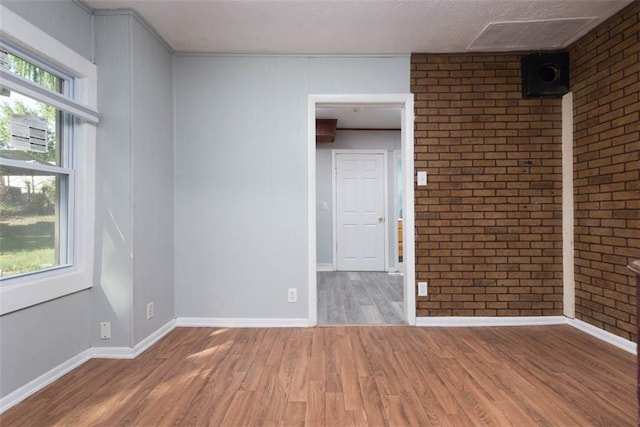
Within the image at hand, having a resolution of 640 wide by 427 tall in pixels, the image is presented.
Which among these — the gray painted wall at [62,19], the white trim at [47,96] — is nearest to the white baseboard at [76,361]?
the white trim at [47,96]

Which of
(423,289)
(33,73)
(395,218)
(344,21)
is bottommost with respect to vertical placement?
(423,289)

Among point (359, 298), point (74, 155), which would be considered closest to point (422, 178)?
point (359, 298)

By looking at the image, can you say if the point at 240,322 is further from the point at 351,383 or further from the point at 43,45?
the point at 43,45

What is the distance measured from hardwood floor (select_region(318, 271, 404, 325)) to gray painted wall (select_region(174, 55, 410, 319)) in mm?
505

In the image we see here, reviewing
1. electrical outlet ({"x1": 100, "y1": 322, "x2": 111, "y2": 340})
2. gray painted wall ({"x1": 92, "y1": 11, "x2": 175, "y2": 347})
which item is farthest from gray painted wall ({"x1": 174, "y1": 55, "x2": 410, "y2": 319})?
electrical outlet ({"x1": 100, "y1": 322, "x2": 111, "y2": 340})

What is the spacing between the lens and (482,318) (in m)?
3.10

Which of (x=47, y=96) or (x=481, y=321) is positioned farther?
(x=481, y=321)

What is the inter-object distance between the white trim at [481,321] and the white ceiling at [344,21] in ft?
7.79

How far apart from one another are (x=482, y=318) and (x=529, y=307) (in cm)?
44

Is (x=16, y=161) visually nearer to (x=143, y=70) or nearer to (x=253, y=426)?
(x=143, y=70)

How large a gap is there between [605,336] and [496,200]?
4.31ft

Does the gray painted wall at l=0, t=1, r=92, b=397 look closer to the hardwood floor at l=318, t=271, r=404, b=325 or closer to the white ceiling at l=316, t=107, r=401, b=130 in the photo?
the hardwood floor at l=318, t=271, r=404, b=325

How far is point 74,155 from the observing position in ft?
7.73

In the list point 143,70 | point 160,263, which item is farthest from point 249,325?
point 143,70
